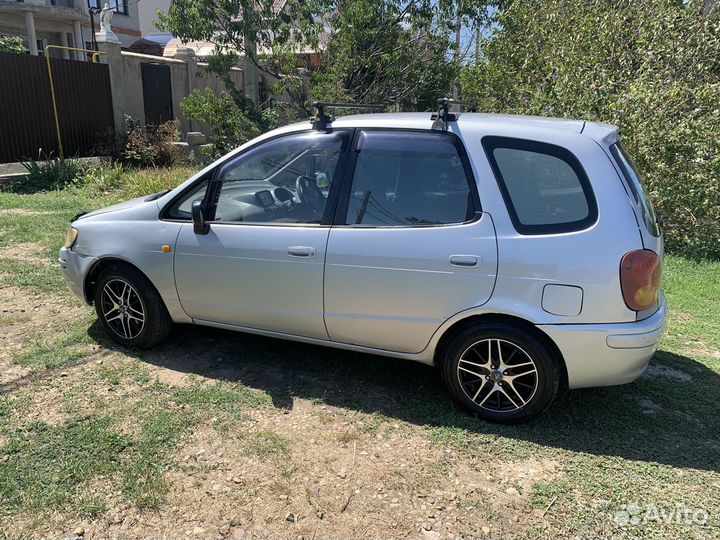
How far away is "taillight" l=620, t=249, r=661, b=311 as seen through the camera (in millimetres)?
3053

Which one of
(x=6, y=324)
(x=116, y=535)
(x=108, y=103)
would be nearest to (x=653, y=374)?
(x=116, y=535)

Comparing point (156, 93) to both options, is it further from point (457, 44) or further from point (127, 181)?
point (457, 44)

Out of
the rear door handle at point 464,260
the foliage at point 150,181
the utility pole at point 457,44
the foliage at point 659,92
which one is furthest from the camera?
the utility pole at point 457,44

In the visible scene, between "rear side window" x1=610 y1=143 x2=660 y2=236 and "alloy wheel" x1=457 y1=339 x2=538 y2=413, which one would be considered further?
"alloy wheel" x1=457 y1=339 x2=538 y2=413

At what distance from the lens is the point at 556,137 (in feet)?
10.7

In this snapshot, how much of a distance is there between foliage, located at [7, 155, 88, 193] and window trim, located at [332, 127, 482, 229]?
30.5 feet

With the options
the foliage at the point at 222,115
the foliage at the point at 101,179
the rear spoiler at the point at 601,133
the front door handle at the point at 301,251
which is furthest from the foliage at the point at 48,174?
the rear spoiler at the point at 601,133

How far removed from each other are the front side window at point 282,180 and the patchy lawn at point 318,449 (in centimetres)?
113

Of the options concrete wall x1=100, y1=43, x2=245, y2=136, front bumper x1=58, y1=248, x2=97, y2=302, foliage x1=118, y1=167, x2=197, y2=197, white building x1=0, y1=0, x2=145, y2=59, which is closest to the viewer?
front bumper x1=58, y1=248, x2=97, y2=302

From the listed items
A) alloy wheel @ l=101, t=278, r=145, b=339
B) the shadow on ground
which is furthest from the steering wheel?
alloy wheel @ l=101, t=278, r=145, b=339

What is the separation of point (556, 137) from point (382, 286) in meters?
1.31

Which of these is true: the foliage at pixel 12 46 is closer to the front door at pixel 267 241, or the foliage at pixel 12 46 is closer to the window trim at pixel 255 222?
the window trim at pixel 255 222

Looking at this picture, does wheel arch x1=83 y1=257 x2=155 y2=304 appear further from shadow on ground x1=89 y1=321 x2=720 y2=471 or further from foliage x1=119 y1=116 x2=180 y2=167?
foliage x1=119 y1=116 x2=180 y2=167

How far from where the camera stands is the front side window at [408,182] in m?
3.42
